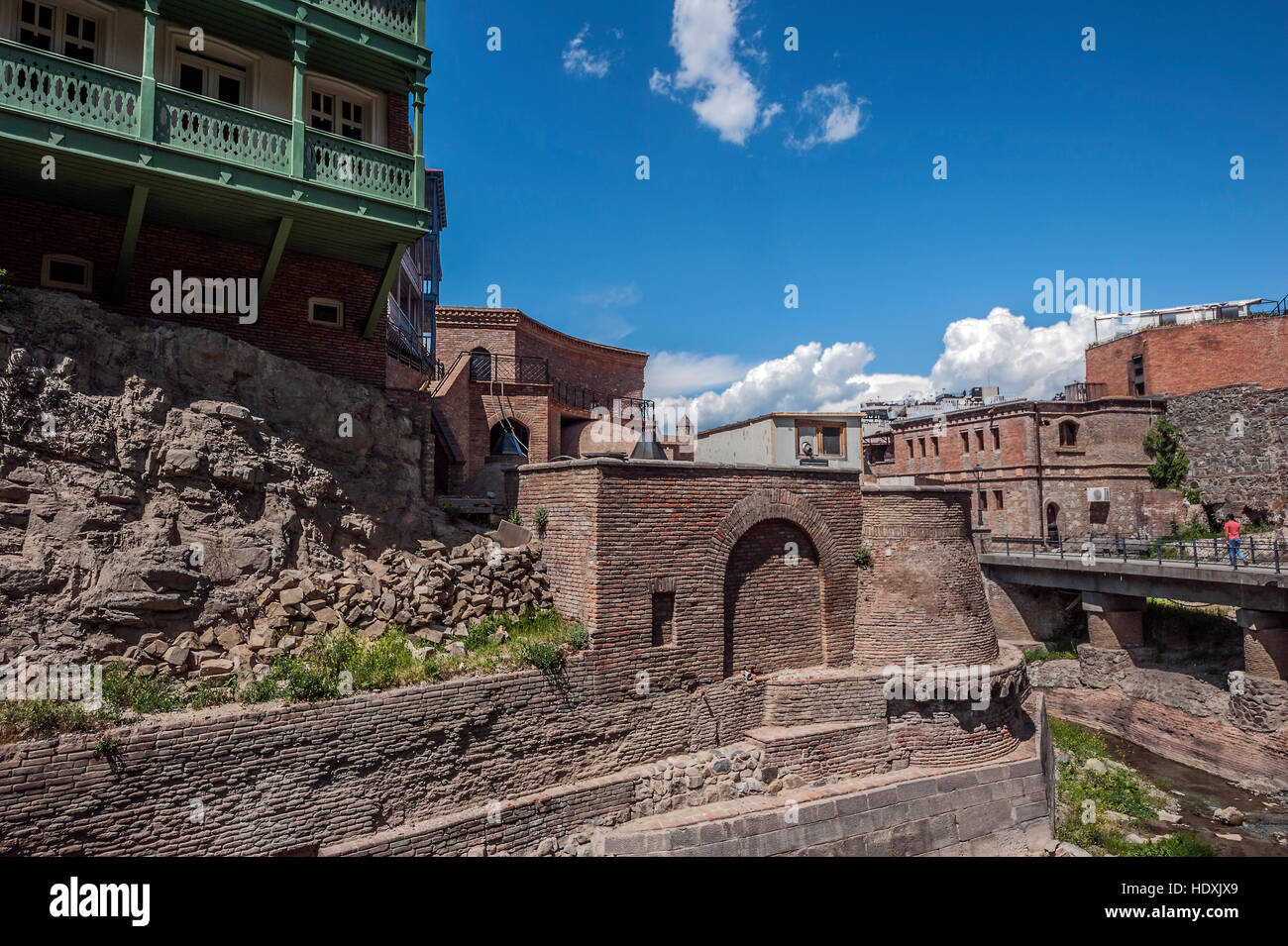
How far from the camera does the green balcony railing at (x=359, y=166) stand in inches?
460

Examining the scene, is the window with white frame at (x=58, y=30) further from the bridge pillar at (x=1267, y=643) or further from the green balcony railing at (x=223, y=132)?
the bridge pillar at (x=1267, y=643)

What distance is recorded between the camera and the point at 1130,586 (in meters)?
22.5

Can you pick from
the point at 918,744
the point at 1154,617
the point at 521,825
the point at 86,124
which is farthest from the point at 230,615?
the point at 1154,617

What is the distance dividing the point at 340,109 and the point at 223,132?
283cm

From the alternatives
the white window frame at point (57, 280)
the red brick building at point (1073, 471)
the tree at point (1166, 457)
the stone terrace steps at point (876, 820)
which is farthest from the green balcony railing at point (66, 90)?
the tree at point (1166, 457)

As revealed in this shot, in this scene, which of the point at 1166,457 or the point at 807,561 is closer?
the point at 807,561

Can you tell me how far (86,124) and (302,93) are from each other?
10.00ft

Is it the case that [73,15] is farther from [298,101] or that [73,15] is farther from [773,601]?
[773,601]

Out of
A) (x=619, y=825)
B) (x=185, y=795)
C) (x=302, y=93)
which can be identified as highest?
(x=302, y=93)

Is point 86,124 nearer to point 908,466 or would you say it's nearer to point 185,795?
point 185,795

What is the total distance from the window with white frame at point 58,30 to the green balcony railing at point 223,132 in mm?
1761

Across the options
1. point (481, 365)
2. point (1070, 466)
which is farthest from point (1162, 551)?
point (481, 365)
